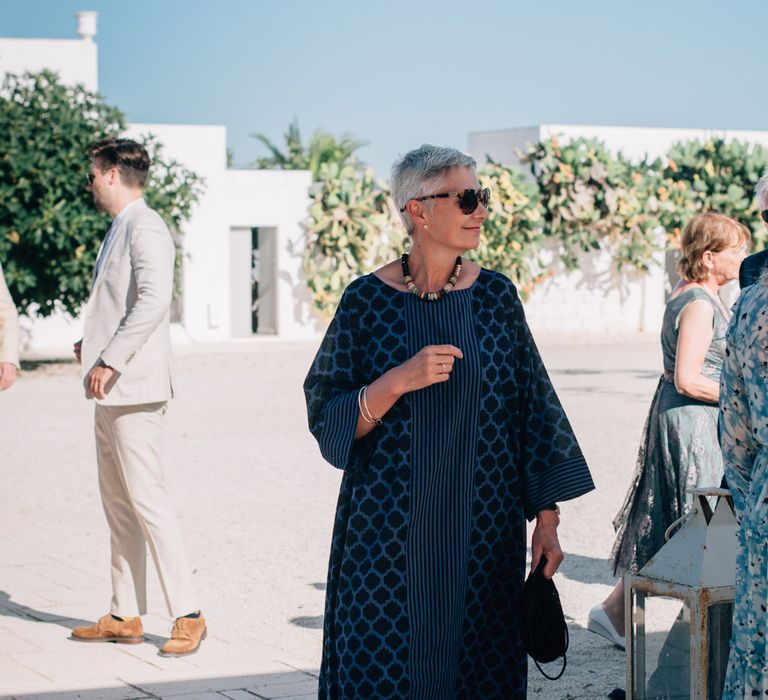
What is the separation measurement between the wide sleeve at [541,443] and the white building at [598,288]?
27.9 m

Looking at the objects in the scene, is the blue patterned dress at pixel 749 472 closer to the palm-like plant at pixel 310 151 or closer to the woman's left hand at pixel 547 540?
the woman's left hand at pixel 547 540

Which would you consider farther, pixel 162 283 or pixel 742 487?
pixel 162 283

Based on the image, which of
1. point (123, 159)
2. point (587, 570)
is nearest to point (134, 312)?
point (123, 159)

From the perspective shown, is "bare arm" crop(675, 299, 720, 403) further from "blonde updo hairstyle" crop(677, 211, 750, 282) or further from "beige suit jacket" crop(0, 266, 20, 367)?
"beige suit jacket" crop(0, 266, 20, 367)

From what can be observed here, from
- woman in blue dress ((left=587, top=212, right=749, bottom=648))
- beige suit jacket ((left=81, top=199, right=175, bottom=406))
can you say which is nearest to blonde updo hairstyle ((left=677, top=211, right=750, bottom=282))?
woman in blue dress ((left=587, top=212, right=749, bottom=648))

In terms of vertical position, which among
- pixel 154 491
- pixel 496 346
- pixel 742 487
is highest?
pixel 496 346

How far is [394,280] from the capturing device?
3.47 metres

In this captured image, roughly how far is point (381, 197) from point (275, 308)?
3661 millimetres

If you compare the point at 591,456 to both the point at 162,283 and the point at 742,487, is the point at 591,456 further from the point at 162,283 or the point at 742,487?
the point at 742,487

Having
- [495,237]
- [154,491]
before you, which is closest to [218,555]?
[154,491]

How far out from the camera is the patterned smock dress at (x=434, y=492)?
129 inches

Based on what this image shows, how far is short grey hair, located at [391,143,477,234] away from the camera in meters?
3.47

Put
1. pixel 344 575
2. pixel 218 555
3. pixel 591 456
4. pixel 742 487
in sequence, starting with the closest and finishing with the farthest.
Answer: pixel 742 487 → pixel 344 575 → pixel 218 555 → pixel 591 456

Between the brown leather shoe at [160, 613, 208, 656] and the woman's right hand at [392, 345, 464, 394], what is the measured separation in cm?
256
